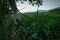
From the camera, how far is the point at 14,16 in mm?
5992

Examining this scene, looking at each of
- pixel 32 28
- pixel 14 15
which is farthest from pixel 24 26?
pixel 14 15

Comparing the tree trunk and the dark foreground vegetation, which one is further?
the tree trunk

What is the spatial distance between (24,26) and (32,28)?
0.22 meters

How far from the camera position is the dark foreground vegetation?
562 centimetres

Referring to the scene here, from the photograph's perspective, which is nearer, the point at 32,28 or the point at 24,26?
the point at 32,28

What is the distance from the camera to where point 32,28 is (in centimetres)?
571

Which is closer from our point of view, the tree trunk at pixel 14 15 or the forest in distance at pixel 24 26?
the forest in distance at pixel 24 26

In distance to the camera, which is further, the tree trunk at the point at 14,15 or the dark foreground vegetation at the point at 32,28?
the tree trunk at the point at 14,15

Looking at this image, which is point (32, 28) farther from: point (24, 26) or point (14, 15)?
point (14, 15)

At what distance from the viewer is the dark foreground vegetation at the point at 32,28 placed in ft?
18.5

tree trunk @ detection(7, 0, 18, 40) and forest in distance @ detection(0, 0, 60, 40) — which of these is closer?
forest in distance @ detection(0, 0, 60, 40)

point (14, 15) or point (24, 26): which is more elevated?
point (14, 15)

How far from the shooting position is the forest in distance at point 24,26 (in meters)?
5.62

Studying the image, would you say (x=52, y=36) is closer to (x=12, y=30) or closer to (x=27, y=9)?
(x=12, y=30)
